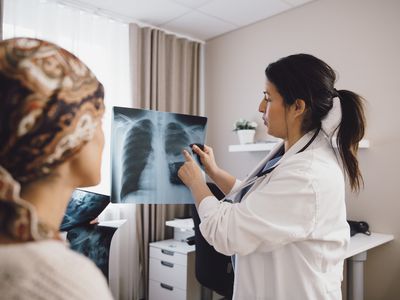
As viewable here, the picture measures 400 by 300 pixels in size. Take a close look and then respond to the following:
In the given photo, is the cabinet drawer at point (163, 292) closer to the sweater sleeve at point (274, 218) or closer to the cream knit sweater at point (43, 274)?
the sweater sleeve at point (274, 218)

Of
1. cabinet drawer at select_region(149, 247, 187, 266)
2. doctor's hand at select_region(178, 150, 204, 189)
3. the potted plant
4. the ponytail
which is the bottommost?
cabinet drawer at select_region(149, 247, 187, 266)

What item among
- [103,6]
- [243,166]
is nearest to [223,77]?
[243,166]

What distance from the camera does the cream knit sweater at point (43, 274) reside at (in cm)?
35

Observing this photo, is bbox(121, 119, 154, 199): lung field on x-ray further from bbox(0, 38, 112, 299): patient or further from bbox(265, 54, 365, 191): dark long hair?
bbox(0, 38, 112, 299): patient

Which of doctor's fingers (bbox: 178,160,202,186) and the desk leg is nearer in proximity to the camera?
doctor's fingers (bbox: 178,160,202,186)

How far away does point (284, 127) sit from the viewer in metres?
1.13

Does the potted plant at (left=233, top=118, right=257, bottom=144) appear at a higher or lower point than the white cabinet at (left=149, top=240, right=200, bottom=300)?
higher

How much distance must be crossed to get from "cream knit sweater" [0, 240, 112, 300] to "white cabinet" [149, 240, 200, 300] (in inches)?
78.2

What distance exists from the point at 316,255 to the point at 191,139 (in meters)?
0.68

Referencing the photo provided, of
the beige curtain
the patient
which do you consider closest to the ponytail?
the patient

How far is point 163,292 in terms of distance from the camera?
2.43m

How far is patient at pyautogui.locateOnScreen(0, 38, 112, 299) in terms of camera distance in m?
0.36

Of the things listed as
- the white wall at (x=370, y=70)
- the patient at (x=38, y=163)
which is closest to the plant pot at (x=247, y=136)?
the white wall at (x=370, y=70)

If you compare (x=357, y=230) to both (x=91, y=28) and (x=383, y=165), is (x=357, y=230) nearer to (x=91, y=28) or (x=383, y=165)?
(x=383, y=165)
